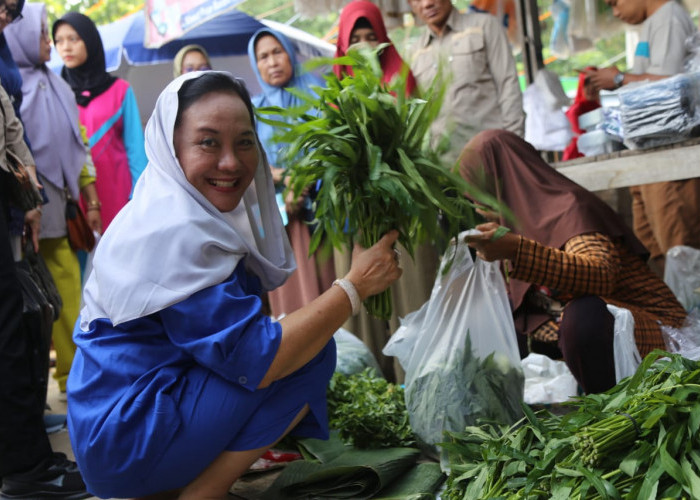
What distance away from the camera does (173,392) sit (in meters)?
1.89

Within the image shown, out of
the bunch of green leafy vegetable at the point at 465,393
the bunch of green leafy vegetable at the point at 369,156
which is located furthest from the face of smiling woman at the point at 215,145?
the bunch of green leafy vegetable at the point at 465,393

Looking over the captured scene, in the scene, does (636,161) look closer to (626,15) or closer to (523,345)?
(523,345)

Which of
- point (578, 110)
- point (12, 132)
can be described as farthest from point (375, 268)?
point (578, 110)

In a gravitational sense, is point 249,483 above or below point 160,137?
below

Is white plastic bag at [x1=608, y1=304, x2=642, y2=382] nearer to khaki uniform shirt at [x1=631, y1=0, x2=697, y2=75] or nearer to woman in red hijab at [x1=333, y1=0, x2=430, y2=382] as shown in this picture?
woman in red hijab at [x1=333, y1=0, x2=430, y2=382]

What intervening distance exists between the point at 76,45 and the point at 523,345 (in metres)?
3.10

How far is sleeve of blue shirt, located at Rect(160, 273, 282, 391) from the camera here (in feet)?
5.86

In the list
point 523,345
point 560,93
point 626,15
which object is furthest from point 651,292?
point 560,93

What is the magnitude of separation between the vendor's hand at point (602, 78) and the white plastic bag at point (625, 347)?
5.35ft

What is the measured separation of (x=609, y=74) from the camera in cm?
361

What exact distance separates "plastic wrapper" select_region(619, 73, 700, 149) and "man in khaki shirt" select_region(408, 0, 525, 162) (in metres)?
0.78

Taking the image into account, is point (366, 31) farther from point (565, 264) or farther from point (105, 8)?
point (105, 8)

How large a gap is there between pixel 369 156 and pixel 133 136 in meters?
2.85

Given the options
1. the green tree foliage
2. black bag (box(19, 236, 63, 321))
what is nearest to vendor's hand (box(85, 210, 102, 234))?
black bag (box(19, 236, 63, 321))
